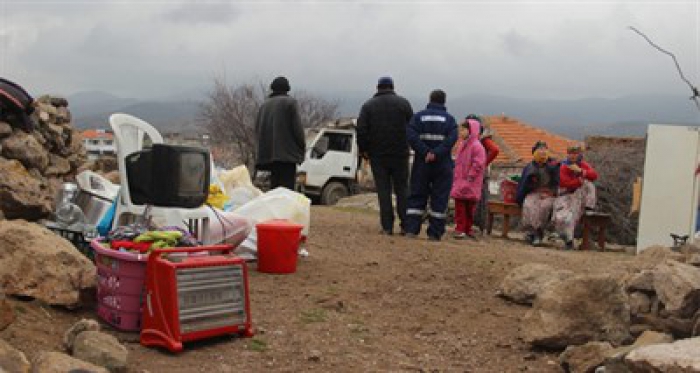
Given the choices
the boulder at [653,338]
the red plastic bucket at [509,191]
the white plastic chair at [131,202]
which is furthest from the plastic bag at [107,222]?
the red plastic bucket at [509,191]

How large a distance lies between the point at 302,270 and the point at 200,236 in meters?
1.02

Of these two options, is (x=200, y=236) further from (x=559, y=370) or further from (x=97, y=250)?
(x=559, y=370)

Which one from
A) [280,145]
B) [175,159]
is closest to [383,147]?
[280,145]

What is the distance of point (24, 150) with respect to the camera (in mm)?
Result: 7270

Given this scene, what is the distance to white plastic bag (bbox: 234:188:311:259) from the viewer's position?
22.6 ft

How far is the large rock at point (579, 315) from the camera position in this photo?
4.91 m

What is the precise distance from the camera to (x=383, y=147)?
30.8 feet

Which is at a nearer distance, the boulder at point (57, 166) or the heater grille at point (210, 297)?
the heater grille at point (210, 297)

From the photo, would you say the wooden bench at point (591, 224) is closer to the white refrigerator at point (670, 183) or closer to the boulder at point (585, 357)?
the white refrigerator at point (670, 183)

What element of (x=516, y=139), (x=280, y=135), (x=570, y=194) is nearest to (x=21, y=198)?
(x=280, y=135)

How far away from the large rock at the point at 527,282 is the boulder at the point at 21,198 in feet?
12.1

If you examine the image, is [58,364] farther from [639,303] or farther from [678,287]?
[639,303]

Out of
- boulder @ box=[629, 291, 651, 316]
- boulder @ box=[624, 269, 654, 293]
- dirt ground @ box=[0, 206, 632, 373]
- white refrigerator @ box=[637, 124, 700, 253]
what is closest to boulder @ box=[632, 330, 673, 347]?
dirt ground @ box=[0, 206, 632, 373]

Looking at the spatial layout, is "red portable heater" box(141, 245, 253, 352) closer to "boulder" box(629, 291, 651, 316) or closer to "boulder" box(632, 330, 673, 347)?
"boulder" box(632, 330, 673, 347)
